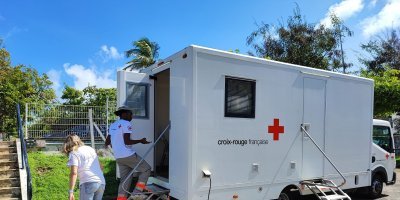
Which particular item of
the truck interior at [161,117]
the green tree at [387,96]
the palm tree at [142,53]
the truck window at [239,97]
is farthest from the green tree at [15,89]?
the green tree at [387,96]

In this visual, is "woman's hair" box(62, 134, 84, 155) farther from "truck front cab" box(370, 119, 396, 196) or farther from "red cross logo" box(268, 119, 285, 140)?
"truck front cab" box(370, 119, 396, 196)

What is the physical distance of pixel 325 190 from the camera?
20.7ft

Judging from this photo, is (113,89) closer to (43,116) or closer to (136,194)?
(43,116)

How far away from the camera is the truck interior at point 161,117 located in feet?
21.1

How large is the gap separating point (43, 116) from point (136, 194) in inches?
284

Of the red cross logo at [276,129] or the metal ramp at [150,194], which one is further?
the red cross logo at [276,129]

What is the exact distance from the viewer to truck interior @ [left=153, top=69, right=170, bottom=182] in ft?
21.1

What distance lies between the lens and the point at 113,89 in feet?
96.2

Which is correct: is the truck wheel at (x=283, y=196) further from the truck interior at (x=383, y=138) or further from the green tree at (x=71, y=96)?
the green tree at (x=71, y=96)

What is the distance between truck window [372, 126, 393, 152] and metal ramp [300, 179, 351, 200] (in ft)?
9.56

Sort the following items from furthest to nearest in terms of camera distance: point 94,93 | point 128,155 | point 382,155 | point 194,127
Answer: point 94,93 < point 382,155 < point 128,155 < point 194,127

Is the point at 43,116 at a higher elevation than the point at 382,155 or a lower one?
higher

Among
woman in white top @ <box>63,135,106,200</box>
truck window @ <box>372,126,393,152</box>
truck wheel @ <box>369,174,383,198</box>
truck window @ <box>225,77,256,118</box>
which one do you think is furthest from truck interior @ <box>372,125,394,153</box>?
woman in white top @ <box>63,135,106,200</box>

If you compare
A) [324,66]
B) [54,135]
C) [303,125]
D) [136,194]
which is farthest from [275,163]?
[324,66]
